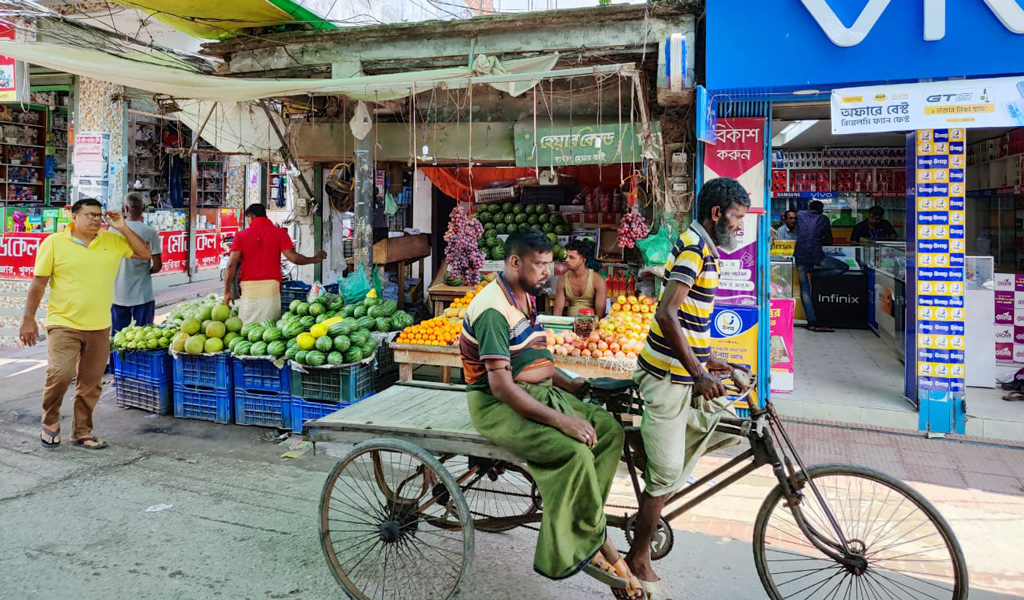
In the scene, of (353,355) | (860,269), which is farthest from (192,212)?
(860,269)

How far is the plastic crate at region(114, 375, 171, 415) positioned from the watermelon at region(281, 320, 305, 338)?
1.46 meters

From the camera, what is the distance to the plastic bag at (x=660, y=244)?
714 cm

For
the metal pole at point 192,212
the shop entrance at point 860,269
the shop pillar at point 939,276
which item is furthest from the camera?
the metal pole at point 192,212

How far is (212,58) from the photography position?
9164 mm

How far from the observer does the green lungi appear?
2.97 metres

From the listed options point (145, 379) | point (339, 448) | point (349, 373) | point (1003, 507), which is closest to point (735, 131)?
point (1003, 507)

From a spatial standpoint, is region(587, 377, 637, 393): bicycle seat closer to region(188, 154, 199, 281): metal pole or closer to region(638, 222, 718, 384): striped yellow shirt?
region(638, 222, 718, 384): striped yellow shirt

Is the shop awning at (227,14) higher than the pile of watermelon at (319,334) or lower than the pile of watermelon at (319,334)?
higher

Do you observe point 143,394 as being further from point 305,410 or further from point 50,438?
point 305,410

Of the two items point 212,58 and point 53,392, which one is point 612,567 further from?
point 212,58

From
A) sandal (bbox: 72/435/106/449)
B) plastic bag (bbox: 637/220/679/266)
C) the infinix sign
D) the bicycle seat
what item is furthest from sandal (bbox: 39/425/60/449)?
the infinix sign

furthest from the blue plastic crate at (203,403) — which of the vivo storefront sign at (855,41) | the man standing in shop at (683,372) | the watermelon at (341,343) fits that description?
the vivo storefront sign at (855,41)

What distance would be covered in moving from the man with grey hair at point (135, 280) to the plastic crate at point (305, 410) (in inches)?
→ 106

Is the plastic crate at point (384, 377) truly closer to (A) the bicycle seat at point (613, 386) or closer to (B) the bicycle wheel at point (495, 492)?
(B) the bicycle wheel at point (495, 492)
